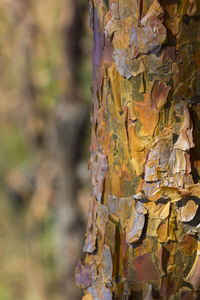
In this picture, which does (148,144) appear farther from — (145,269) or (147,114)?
(145,269)

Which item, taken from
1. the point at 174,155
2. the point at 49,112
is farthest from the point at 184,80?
the point at 49,112

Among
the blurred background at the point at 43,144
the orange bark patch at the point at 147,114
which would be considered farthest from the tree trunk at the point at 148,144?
the blurred background at the point at 43,144

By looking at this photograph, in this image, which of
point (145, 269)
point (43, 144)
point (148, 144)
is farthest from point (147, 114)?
point (43, 144)

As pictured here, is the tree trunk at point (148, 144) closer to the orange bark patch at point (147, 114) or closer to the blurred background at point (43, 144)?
the orange bark patch at point (147, 114)

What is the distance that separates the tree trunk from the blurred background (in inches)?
82.9

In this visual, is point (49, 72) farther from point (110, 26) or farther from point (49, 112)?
point (110, 26)

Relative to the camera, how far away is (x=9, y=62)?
3.10m

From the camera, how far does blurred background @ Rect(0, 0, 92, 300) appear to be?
2775 mm

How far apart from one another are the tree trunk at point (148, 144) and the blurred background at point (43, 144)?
2106 millimetres

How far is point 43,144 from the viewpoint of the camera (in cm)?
304

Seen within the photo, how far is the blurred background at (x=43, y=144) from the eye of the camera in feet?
9.11

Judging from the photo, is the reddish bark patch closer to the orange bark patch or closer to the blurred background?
the orange bark patch

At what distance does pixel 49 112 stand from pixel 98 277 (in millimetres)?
2356

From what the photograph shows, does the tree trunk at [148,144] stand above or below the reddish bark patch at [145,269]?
above
